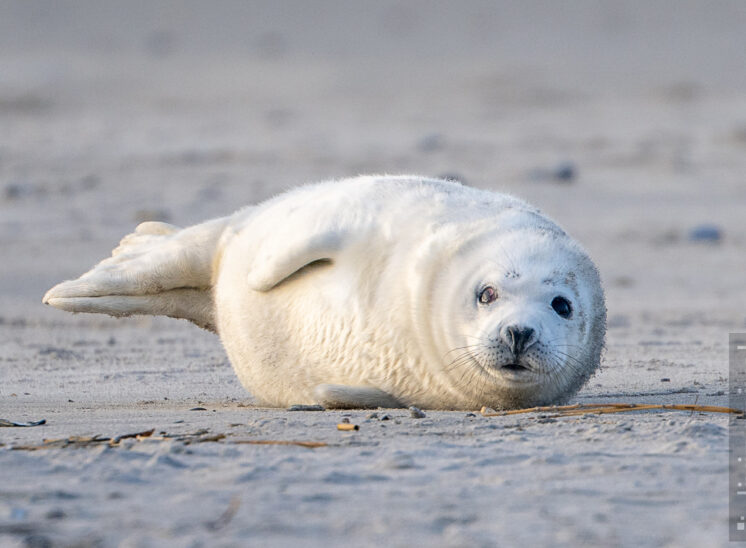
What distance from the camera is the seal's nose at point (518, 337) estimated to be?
4230mm

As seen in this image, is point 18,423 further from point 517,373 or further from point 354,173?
point 354,173

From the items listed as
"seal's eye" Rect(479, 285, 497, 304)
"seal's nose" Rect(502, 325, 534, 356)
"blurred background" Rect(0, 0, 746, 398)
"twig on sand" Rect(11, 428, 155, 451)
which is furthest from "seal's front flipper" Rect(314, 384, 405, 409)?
"blurred background" Rect(0, 0, 746, 398)

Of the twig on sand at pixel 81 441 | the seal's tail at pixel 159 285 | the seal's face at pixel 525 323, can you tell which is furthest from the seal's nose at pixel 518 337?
the seal's tail at pixel 159 285

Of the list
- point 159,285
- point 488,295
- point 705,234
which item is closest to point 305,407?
point 488,295

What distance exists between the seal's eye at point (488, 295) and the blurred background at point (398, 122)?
176cm

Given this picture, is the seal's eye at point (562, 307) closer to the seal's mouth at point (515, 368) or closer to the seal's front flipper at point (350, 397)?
the seal's mouth at point (515, 368)

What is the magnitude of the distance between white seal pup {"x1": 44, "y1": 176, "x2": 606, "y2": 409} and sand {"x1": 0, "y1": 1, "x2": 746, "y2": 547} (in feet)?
0.76

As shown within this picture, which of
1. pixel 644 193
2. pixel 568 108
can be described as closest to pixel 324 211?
pixel 644 193

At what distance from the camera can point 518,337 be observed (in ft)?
13.9

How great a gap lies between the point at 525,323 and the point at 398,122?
1251 cm

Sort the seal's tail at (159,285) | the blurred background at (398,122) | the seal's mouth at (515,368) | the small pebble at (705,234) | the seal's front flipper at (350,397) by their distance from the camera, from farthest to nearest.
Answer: the small pebble at (705,234) < the blurred background at (398,122) < the seal's tail at (159,285) < the seal's front flipper at (350,397) < the seal's mouth at (515,368)

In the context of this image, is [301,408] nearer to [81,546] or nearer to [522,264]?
[522,264]

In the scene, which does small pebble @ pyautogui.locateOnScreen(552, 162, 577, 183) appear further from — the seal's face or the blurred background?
the seal's face

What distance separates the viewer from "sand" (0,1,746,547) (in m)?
3.10
